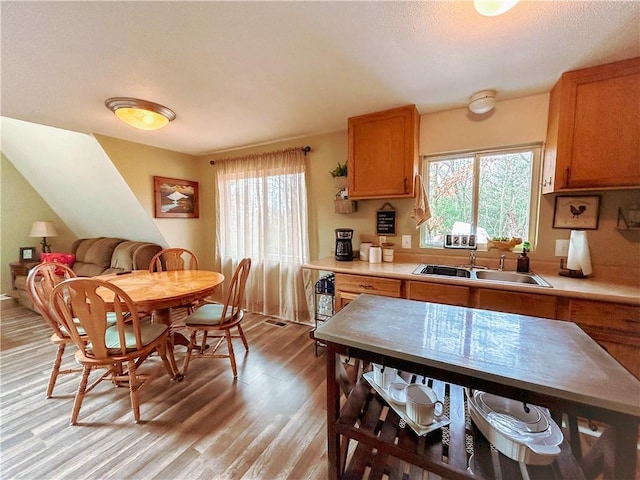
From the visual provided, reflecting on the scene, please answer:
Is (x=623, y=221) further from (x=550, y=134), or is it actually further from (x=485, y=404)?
(x=485, y=404)

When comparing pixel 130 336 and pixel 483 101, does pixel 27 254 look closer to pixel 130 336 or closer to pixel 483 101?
pixel 130 336

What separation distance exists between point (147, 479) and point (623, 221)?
3313mm

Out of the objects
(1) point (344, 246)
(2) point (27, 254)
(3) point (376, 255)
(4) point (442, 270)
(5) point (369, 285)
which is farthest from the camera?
(2) point (27, 254)

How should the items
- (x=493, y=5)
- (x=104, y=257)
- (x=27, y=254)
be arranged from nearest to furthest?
(x=493, y=5), (x=104, y=257), (x=27, y=254)

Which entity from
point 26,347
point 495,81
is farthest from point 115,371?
point 495,81

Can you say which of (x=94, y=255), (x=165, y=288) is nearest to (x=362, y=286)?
(x=165, y=288)

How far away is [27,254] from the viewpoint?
13.3 feet

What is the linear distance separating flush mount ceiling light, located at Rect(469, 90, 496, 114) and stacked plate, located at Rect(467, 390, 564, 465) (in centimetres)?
203

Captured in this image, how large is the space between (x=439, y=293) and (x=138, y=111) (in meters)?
2.69

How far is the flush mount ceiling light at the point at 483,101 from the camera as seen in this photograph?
1985 millimetres

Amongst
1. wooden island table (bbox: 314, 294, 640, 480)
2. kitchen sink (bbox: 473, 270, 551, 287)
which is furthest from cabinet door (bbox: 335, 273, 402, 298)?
wooden island table (bbox: 314, 294, 640, 480)

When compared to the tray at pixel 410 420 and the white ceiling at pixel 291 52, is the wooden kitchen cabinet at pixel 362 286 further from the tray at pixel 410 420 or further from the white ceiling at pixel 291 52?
the white ceiling at pixel 291 52

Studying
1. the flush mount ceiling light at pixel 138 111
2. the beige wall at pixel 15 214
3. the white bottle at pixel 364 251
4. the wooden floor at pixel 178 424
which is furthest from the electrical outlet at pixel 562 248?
the beige wall at pixel 15 214

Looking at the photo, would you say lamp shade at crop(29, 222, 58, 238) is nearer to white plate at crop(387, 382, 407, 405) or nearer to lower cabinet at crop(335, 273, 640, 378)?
lower cabinet at crop(335, 273, 640, 378)
